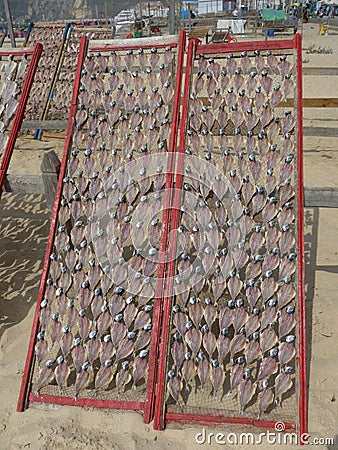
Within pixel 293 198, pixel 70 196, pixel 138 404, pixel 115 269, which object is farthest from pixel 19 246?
pixel 293 198

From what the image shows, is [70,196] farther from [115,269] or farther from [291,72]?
[291,72]

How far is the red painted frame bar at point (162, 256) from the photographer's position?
243 cm

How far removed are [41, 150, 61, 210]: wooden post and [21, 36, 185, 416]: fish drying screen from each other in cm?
20

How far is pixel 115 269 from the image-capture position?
2.71 meters

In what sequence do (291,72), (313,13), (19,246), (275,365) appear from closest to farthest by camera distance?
(275,365), (291,72), (19,246), (313,13)

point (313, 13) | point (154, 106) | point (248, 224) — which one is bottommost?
point (248, 224)

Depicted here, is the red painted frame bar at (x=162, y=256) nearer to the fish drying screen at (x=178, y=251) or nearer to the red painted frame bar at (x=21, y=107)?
the fish drying screen at (x=178, y=251)

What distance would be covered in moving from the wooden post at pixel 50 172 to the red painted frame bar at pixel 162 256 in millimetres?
892

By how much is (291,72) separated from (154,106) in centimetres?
94

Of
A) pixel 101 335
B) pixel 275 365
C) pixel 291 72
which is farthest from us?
pixel 291 72

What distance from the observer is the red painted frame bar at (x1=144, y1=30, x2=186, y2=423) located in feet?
7.98

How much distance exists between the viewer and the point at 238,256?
8.61 ft

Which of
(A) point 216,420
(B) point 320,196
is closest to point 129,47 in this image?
(B) point 320,196

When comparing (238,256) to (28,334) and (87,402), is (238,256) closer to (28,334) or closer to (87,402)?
(87,402)
